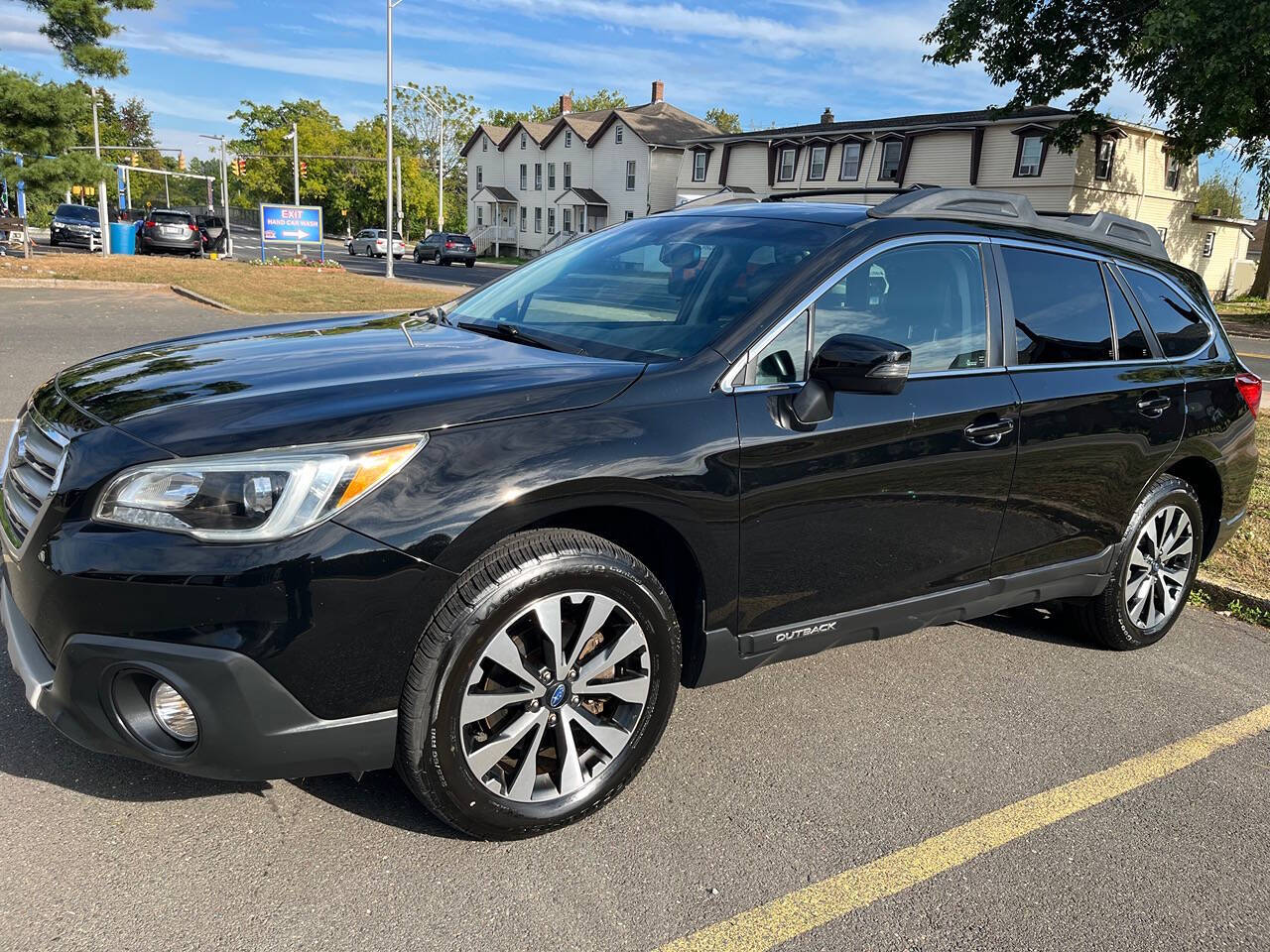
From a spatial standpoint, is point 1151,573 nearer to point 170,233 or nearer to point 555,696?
point 555,696

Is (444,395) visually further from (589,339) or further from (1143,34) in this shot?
(1143,34)

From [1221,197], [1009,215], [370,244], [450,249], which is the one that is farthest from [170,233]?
[1221,197]

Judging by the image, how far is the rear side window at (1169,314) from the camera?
14.4 ft

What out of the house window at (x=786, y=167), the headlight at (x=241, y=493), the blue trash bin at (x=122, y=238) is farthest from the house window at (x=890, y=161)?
the headlight at (x=241, y=493)

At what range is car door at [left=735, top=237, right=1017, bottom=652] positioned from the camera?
10.1 ft

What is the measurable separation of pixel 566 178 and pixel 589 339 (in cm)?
6304

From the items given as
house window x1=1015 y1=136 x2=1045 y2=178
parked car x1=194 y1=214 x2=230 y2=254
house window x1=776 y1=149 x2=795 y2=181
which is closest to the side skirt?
parked car x1=194 y1=214 x2=230 y2=254

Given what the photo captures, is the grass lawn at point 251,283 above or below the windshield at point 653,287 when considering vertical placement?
below

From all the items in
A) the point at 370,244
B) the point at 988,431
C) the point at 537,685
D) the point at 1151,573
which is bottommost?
the point at 1151,573

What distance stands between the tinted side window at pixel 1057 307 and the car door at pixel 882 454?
17 centimetres

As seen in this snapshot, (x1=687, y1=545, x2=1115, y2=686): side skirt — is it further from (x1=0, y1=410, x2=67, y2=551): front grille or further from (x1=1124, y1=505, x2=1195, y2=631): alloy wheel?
(x1=0, y1=410, x2=67, y2=551): front grille

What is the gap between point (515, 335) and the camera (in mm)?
3539

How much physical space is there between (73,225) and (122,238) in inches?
332

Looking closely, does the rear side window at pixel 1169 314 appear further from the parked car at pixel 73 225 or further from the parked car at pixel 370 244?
the parked car at pixel 370 244
